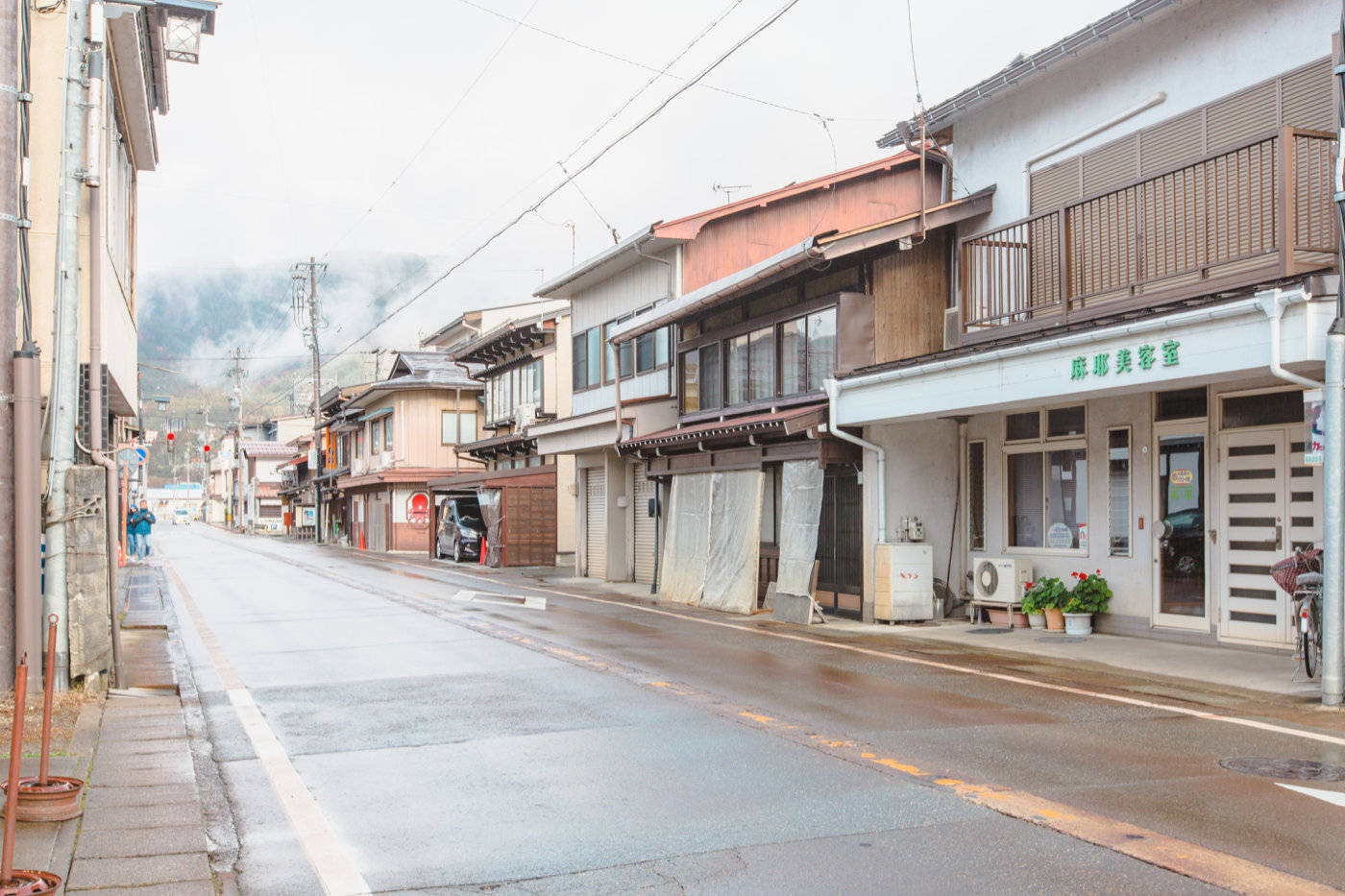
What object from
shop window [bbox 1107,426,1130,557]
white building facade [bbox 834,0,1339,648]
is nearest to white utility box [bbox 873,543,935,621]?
white building facade [bbox 834,0,1339,648]

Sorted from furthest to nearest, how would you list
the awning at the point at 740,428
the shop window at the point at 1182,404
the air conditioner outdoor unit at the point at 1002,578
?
1. the awning at the point at 740,428
2. the air conditioner outdoor unit at the point at 1002,578
3. the shop window at the point at 1182,404

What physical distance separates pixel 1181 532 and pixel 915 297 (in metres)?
5.80

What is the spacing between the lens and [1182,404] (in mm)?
13906

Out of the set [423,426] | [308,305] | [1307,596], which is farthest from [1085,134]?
[308,305]

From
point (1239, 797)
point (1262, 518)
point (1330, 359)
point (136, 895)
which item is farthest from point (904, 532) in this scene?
point (136, 895)

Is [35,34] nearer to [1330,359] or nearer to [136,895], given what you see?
[136,895]

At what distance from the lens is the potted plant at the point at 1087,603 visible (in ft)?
48.4

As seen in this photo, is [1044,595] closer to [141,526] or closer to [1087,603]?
[1087,603]

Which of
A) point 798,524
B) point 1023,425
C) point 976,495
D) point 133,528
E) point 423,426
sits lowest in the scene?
point 133,528

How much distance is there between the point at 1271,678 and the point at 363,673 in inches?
347

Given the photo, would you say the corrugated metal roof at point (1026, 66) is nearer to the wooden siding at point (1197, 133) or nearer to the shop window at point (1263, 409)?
the wooden siding at point (1197, 133)

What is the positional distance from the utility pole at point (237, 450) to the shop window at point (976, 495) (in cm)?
7316

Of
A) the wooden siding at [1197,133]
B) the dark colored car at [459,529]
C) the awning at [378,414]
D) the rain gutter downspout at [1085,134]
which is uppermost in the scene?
the rain gutter downspout at [1085,134]

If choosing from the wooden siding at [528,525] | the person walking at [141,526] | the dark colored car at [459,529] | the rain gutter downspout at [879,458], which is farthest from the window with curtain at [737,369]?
the person walking at [141,526]
